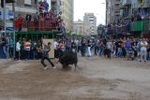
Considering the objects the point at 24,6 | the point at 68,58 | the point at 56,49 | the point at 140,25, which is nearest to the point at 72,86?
the point at 68,58

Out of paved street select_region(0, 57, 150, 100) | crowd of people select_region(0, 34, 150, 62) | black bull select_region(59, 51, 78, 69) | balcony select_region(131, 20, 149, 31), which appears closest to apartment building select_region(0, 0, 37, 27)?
balcony select_region(131, 20, 149, 31)

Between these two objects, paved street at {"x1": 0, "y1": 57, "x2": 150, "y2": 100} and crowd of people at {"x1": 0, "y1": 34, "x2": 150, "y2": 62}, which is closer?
paved street at {"x1": 0, "y1": 57, "x2": 150, "y2": 100}

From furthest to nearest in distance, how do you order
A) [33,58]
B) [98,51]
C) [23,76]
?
[98,51] → [33,58] → [23,76]

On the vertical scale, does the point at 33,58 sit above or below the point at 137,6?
below

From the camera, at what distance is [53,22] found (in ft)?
139

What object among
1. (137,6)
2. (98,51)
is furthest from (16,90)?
(137,6)

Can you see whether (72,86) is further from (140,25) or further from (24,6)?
(140,25)

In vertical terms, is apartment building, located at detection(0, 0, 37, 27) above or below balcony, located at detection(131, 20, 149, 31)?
above

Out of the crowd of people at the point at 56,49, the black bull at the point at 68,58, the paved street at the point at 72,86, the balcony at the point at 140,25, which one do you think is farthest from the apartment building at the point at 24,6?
the paved street at the point at 72,86

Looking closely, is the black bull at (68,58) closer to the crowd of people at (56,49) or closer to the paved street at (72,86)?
the paved street at (72,86)

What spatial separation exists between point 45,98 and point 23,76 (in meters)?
7.44

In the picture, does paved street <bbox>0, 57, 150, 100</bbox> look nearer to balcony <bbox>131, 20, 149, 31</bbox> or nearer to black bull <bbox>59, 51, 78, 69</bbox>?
black bull <bbox>59, 51, 78, 69</bbox>

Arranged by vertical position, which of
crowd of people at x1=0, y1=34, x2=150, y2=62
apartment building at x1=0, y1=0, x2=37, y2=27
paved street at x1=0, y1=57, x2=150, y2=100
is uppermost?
apartment building at x1=0, y1=0, x2=37, y2=27

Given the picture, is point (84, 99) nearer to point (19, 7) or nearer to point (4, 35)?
point (4, 35)
